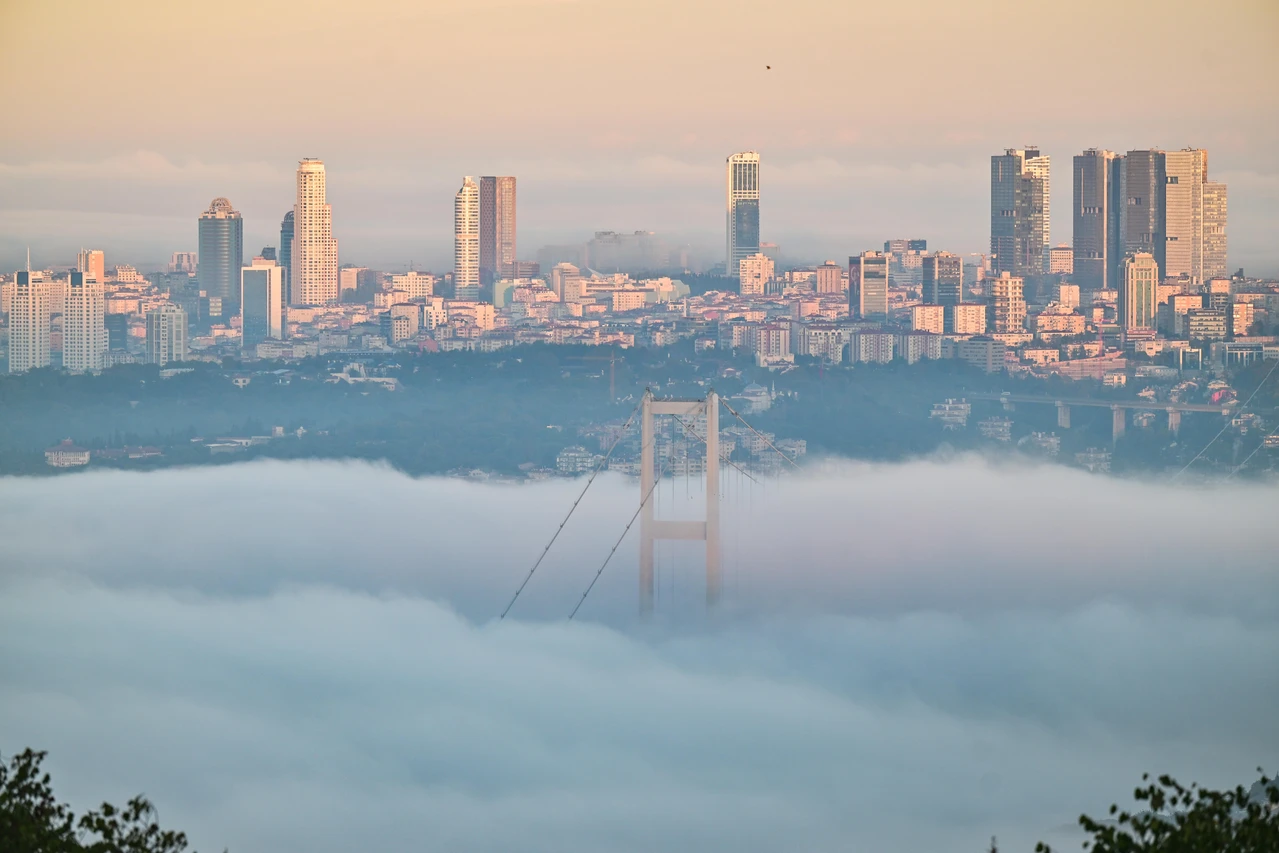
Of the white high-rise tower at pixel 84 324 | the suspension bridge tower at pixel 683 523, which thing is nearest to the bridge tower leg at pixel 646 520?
the suspension bridge tower at pixel 683 523

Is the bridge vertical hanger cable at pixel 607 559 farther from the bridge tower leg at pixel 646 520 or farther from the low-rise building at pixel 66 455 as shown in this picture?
the low-rise building at pixel 66 455

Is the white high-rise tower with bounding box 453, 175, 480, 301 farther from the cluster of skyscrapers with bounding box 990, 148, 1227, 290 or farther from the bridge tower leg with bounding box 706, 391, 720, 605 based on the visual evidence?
the bridge tower leg with bounding box 706, 391, 720, 605

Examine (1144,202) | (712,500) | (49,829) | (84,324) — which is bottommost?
(712,500)

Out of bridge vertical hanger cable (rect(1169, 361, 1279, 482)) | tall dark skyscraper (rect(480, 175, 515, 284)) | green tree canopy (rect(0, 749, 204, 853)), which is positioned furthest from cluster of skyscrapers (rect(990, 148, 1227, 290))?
green tree canopy (rect(0, 749, 204, 853))

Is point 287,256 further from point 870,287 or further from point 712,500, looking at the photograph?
point 712,500

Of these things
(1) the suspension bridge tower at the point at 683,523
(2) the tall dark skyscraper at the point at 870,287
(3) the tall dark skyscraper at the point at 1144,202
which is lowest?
(1) the suspension bridge tower at the point at 683,523

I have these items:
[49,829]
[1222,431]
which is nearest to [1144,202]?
[1222,431]

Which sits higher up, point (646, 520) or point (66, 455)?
point (646, 520)
